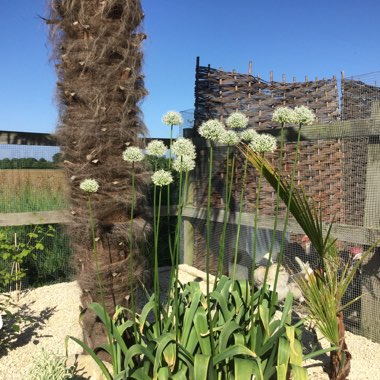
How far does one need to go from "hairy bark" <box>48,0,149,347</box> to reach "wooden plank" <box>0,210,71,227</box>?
1.26 metres

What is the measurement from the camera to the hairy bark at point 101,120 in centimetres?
238

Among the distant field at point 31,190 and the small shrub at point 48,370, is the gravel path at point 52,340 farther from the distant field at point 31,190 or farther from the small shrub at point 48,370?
the distant field at point 31,190

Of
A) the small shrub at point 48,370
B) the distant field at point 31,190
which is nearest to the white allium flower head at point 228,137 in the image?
the small shrub at point 48,370

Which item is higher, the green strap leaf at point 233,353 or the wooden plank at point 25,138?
the wooden plank at point 25,138

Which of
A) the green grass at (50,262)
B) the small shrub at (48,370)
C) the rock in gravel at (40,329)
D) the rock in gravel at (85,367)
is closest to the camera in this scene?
the small shrub at (48,370)

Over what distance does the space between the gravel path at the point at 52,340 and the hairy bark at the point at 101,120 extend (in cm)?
55

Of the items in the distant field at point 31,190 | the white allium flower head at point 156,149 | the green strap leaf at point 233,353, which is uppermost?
the white allium flower head at point 156,149

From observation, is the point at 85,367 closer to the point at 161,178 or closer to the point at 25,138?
the point at 161,178

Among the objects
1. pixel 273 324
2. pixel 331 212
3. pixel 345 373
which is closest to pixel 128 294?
pixel 273 324

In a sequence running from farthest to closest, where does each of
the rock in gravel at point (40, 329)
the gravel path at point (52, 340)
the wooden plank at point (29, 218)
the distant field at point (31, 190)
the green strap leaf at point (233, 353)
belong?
1. the distant field at point (31, 190)
2. the wooden plank at point (29, 218)
3. the rock in gravel at point (40, 329)
4. the gravel path at point (52, 340)
5. the green strap leaf at point (233, 353)

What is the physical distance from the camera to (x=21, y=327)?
3.22 meters

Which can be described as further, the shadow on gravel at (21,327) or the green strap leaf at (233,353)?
the shadow on gravel at (21,327)

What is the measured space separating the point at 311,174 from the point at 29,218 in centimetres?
295

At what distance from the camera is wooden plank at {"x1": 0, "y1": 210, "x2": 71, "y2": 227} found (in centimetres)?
370
